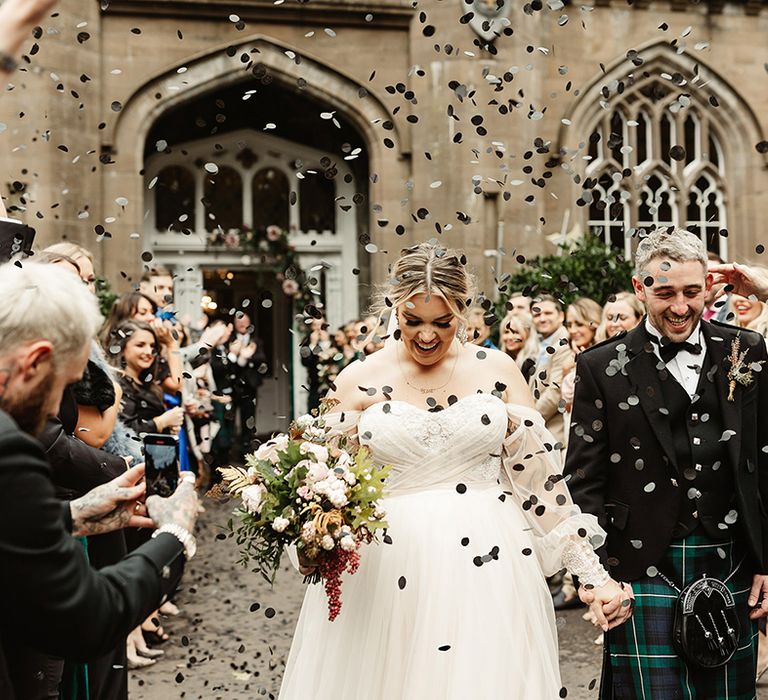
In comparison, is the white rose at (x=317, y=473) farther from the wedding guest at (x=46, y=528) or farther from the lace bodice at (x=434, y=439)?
the wedding guest at (x=46, y=528)

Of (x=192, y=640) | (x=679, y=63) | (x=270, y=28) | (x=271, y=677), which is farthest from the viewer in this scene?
(x=679, y=63)

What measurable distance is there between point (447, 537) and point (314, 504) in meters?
0.66

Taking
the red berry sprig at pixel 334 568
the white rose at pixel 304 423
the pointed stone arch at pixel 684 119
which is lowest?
the red berry sprig at pixel 334 568

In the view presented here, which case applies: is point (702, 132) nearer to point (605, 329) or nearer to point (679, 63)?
point (679, 63)

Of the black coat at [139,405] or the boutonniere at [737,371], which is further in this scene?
the black coat at [139,405]

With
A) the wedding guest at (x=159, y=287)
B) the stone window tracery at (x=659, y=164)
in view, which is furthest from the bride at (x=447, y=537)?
the stone window tracery at (x=659, y=164)

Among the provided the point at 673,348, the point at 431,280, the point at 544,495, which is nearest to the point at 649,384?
the point at 673,348

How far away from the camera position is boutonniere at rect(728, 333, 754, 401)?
3609mm

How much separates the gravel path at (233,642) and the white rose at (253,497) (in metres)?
0.63

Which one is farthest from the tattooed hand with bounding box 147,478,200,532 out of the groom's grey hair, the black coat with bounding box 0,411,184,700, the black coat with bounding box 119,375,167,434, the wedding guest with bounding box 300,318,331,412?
the wedding guest with bounding box 300,318,331,412

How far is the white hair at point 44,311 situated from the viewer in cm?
201

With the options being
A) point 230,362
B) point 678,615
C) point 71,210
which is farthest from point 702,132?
point 678,615

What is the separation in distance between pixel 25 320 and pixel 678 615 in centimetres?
258

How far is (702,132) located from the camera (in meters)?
14.6
